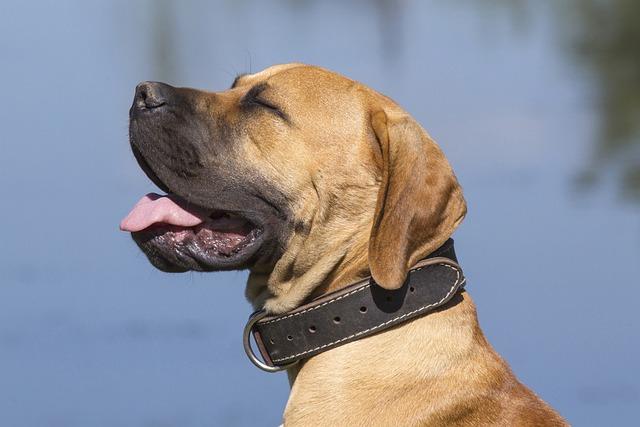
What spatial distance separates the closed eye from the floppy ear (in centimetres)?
42

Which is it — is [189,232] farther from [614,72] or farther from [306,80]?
[614,72]

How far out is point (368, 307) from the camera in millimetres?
4125

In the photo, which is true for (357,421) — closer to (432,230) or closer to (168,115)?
(432,230)

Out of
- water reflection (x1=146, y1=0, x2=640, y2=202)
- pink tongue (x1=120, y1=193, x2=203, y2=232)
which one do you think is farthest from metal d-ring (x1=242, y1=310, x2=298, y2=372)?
water reflection (x1=146, y1=0, x2=640, y2=202)

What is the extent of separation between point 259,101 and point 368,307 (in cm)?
87

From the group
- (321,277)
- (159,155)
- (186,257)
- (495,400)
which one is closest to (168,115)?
(159,155)

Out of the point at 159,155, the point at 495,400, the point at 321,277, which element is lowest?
the point at 495,400

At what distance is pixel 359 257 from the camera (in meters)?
4.34

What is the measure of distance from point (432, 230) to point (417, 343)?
0.36m

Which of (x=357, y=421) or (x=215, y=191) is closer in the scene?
(x=357, y=421)

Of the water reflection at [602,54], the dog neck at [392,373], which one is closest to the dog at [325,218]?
the dog neck at [392,373]

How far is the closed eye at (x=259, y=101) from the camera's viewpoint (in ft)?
14.7

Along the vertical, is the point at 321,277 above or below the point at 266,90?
below

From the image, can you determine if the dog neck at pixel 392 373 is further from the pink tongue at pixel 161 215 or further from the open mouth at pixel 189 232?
the pink tongue at pixel 161 215
